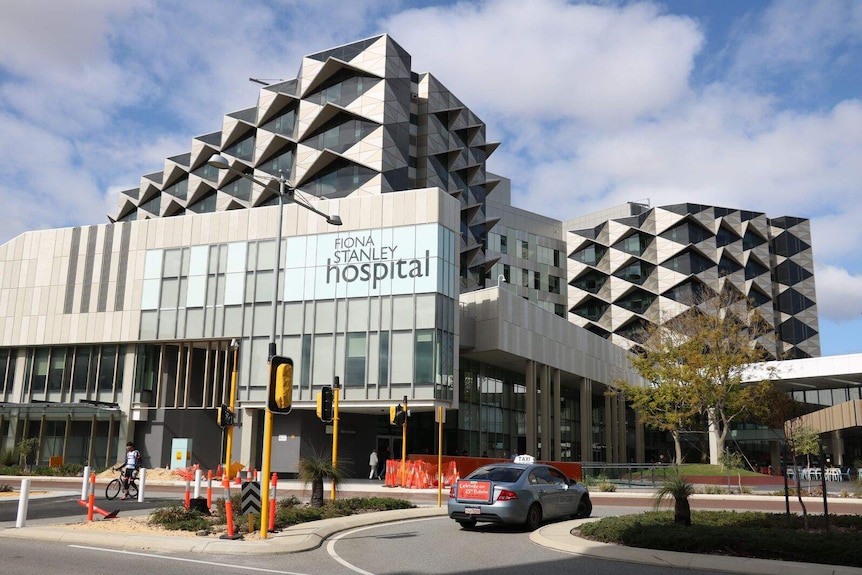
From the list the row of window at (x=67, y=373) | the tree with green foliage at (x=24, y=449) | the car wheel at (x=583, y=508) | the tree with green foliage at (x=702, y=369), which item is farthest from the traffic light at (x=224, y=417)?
the tree with green foliage at (x=702, y=369)

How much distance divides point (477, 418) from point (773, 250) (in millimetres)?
65064

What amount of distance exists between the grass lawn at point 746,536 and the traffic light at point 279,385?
6687mm

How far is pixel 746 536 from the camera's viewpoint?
14242 mm

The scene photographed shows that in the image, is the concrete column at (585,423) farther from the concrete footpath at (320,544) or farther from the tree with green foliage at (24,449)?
the concrete footpath at (320,544)

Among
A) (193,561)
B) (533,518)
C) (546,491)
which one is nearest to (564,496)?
(546,491)

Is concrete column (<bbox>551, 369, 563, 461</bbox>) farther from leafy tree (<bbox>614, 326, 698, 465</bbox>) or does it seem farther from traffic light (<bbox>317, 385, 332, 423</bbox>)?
traffic light (<bbox>317, 385, 332, 423</bbox>)

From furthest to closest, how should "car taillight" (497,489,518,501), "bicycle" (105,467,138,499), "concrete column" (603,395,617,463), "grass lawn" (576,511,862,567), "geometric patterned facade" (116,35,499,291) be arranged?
"concrete column" (603,395,617,463) → "geometric patterned facade" (116,35,499,291) → "bicycle" (105,467,138,499) → "car taillight" (497,489,518,501) → "grass lawn" (576,511,862,567)

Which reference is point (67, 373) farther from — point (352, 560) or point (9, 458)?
point (352, 560)

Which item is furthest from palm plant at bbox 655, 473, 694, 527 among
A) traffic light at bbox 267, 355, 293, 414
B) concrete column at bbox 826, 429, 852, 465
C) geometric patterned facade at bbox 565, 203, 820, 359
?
geometric patterned facade at bbox 565, 203, 820, 359

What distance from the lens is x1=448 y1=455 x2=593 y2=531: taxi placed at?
58.5ft

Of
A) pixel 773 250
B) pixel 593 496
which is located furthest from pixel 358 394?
pixel 773 250

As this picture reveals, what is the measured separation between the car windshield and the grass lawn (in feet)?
7.28

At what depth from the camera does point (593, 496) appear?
33.3 metres

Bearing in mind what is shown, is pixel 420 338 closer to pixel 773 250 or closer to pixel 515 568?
pixel 515 568
